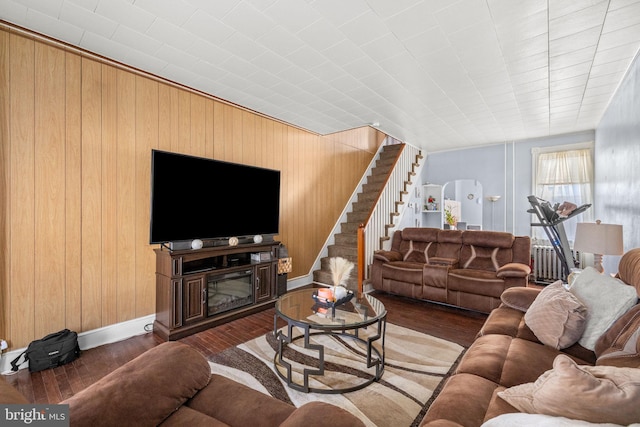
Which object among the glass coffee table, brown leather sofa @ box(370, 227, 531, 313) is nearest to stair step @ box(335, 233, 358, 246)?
brown leather sofa @ box(370, 227, 531, 313)

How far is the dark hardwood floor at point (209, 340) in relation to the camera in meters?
2.17

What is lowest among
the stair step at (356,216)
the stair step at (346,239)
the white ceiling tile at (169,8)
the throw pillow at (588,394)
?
the throw pillow at (588,394)

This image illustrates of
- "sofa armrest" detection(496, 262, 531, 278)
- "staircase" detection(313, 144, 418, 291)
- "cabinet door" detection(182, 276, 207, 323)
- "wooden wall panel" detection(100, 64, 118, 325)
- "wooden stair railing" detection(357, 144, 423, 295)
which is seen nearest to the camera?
"wooden wall panel" detection(100, 64, 118, 325)

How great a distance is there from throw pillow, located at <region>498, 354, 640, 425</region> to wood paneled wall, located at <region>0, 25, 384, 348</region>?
3.33 m

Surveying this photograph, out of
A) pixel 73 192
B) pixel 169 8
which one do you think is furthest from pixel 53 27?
pixel 73 192

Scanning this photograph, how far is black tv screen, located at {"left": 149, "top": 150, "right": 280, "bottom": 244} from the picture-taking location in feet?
9.52

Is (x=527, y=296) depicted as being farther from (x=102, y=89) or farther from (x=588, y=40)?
(x=102, y=89)

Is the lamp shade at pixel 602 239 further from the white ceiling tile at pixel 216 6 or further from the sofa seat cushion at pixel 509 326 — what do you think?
the white ceiling tile at pixel 216 6

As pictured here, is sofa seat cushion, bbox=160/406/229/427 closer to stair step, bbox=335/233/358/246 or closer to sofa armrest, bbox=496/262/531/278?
sofa armrest, bbox=496/262/531/278

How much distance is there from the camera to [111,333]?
112 inches

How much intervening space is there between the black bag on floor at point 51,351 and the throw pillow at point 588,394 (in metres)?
3.20

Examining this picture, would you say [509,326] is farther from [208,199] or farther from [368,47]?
[208,199]

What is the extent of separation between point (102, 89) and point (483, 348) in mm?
3764

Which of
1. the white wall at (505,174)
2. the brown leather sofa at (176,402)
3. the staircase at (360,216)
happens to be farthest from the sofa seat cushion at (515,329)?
the white wall at (505,174)
